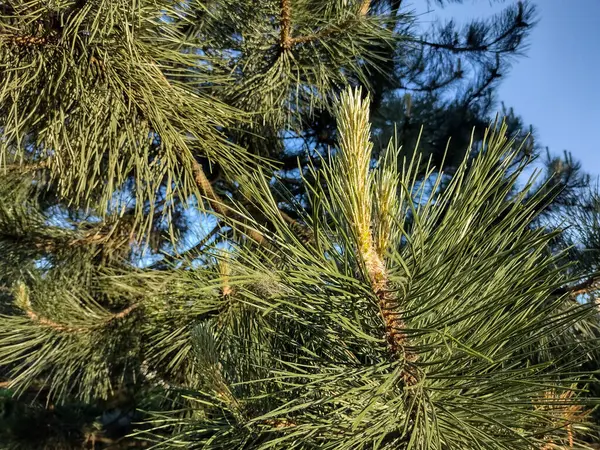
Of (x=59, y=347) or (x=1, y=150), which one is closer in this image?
(x=1, y=150)

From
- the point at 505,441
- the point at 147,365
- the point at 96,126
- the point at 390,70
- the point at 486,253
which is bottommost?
the point at 505,441

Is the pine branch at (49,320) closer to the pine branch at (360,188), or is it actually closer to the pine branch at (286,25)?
the pine branch at (286,25)

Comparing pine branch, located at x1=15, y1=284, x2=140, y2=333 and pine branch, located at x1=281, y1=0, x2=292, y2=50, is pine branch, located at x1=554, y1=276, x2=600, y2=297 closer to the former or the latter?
pine branch, located at x1=281, y1=0, x2=292, y2=50

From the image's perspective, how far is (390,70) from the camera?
191 centimetres

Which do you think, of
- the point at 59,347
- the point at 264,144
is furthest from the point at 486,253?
the point at 59,347

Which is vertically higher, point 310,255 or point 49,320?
point 49,320

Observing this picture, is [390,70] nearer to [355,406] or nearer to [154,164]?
[154,164]

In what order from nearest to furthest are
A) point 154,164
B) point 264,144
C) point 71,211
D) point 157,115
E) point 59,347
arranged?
point 157,115 < point 154,164 < point 59,347 < point 264,144 < point 71,211

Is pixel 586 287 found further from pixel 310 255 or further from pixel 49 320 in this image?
pixel 49 320

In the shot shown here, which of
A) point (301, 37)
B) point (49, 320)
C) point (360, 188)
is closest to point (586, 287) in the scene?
point (360, 188)

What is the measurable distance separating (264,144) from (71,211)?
71cm

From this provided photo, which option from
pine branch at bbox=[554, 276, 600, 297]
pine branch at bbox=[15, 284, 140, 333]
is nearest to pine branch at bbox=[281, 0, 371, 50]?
pine branch at bbox=[554, 276, 600, 297]

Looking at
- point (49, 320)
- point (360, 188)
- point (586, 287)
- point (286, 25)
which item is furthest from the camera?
point (49, 320)

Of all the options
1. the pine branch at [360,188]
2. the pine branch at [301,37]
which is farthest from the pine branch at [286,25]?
the pine branch at [360,188]
